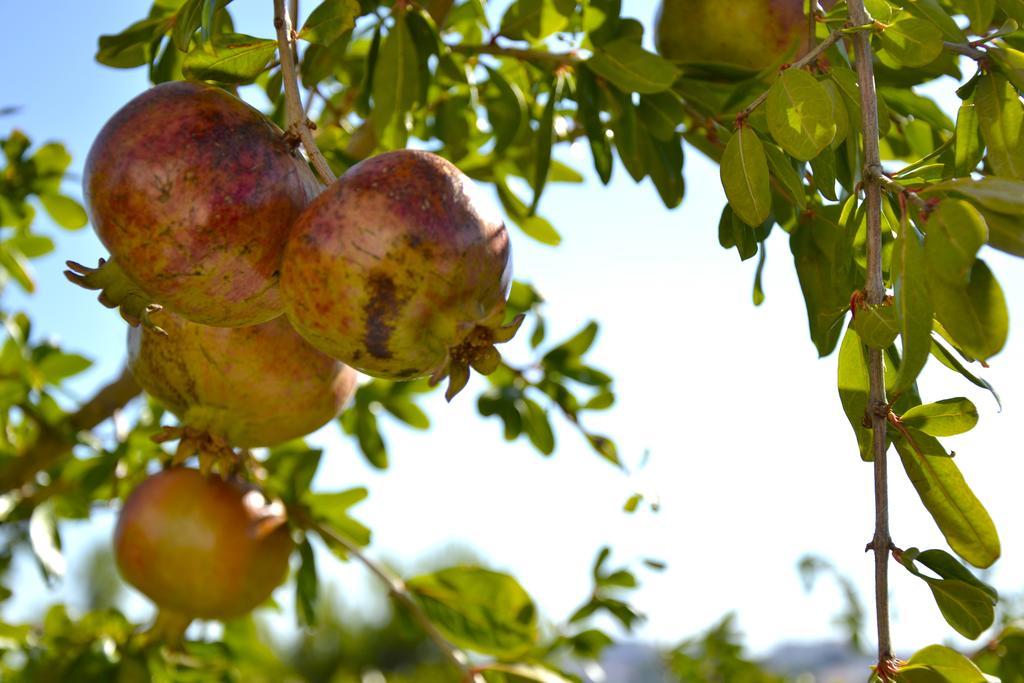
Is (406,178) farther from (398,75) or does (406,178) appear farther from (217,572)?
(217,572)

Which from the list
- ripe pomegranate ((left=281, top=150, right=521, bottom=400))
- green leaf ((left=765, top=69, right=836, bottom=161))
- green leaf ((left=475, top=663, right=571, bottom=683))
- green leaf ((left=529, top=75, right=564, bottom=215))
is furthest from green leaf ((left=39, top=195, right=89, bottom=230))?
green leaf ((left=765, top=69, right=836, bottom=161))

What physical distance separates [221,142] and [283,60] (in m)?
0.10

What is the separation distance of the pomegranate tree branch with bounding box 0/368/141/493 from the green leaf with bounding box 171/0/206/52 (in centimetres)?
109

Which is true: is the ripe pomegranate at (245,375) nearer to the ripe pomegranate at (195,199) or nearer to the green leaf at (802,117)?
the ripe pomegranate at (195,199)

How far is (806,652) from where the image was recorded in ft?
27.3

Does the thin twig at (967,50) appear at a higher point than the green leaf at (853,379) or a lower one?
higher

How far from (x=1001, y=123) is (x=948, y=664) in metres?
0.46

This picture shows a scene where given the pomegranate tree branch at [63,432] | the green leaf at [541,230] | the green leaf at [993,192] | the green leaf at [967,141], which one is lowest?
the pomegranate tree branch at [63,432]

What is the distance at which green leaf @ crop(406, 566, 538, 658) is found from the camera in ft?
5.51

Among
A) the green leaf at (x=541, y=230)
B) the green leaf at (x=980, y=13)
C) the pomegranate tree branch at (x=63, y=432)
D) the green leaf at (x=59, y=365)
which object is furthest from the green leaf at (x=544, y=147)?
the green leaf at (x=59, y=365)

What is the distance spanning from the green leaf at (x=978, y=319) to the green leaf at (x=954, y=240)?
0.01 m

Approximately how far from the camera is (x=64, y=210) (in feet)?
6.95

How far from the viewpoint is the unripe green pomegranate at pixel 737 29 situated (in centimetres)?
139

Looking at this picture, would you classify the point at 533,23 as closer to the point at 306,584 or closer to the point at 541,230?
Answer: the point at 541,230
